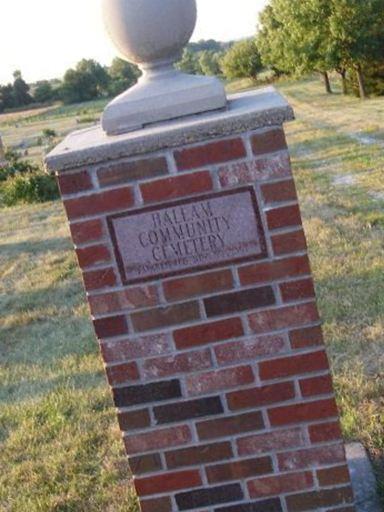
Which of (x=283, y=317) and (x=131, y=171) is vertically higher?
(x=131, y=171)

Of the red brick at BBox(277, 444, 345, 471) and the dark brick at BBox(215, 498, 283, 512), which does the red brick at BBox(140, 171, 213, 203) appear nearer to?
the red brick at BBox(277, 444, 345, 471)

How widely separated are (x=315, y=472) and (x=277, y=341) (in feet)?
1.75

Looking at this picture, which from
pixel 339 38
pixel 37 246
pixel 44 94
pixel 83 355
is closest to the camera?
pixel 83 355

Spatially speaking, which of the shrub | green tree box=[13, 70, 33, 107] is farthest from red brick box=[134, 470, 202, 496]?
green tree box=[13, 70, 33, 107]

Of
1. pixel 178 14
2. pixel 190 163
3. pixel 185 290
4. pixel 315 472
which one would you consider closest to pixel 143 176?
pixel 190 163

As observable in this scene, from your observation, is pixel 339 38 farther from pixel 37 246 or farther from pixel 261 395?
pixel 261 395

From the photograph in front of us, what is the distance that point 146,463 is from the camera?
2.71 m

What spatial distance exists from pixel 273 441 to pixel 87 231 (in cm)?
100

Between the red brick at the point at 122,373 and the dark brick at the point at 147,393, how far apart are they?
0.03 meters

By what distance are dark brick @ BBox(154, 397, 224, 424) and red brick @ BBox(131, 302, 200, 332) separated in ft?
1.01

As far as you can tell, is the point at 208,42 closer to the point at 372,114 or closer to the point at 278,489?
the point at 372,114

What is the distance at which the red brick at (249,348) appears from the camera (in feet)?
8.41

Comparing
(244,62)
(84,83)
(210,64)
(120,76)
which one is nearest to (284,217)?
(244,62)

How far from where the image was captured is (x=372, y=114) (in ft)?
68.3
